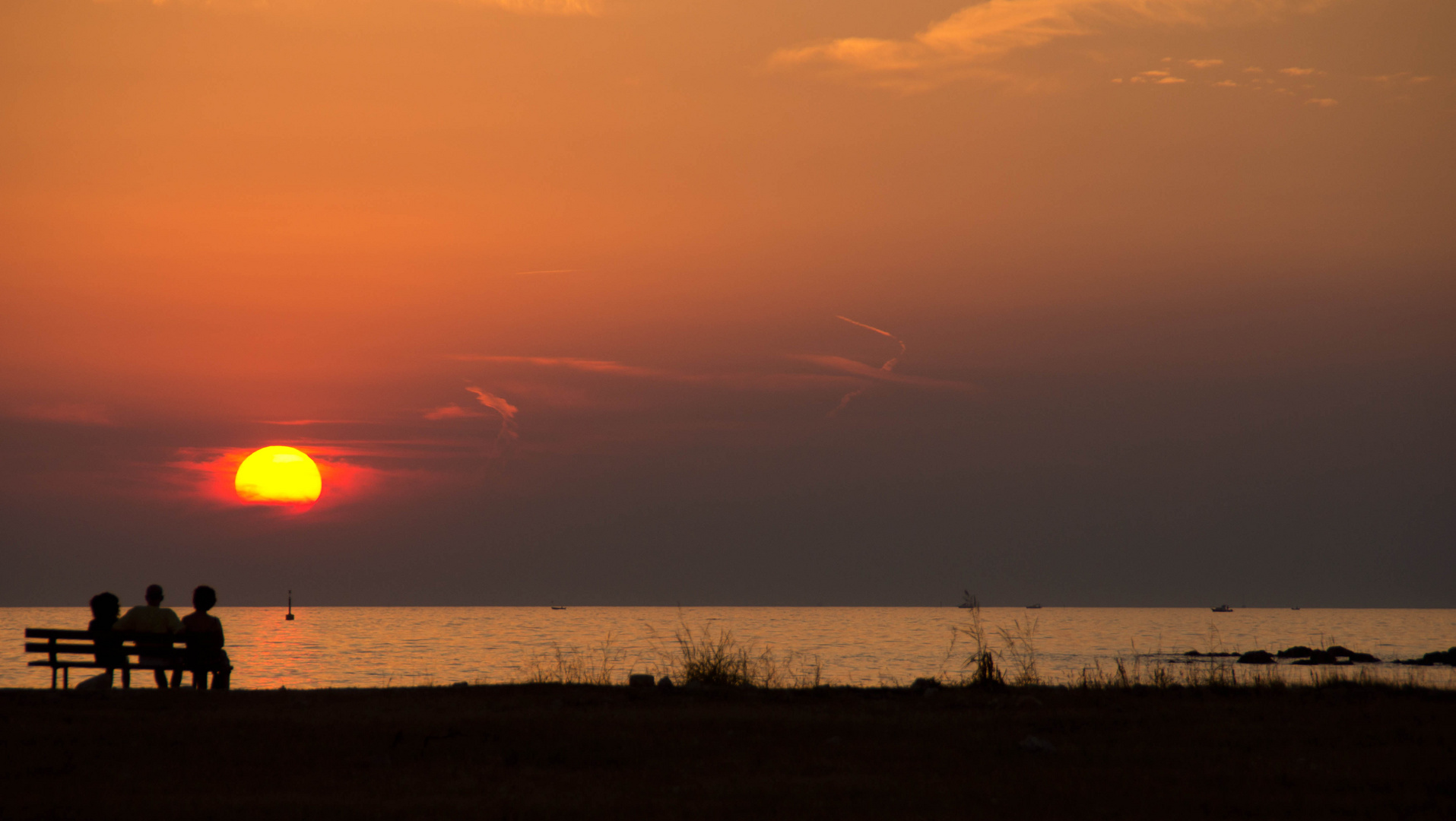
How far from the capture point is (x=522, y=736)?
12312 mm

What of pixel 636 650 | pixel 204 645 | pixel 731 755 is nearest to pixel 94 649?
pixel 204 645

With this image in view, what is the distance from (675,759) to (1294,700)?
27.1 feet

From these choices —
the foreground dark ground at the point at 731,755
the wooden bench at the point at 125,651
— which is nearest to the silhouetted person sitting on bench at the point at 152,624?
the wooden bench at the point at 125,651

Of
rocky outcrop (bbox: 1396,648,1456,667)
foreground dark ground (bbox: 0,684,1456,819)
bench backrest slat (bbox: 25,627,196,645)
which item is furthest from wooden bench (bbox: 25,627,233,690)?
rocky outcrop (bbox: 1396,648,1456,667)

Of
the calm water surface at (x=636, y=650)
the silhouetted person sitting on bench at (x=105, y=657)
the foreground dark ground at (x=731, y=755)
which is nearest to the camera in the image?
the foreground dark ground at (x=731, y=755)

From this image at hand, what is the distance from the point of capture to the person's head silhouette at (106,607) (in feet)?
58.0

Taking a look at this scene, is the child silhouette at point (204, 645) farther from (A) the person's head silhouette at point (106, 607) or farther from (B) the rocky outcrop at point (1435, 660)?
(B) the rocky outcrop at point (1435, 660)

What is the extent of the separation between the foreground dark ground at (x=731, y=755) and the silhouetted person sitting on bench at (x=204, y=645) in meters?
1.77

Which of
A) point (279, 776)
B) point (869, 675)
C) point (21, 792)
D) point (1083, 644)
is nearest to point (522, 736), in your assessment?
point (279, 776)

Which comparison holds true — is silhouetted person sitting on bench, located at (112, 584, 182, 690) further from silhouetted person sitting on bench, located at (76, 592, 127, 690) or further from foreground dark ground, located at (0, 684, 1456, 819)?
foreground dark ground, located at (0, 684, 1456, 819)

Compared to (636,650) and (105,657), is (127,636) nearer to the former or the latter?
(105,657)

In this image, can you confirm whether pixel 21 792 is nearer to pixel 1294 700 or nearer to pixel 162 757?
pixel 162 757

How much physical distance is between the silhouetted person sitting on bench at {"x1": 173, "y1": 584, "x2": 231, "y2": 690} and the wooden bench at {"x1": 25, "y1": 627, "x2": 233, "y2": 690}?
0.6 inches

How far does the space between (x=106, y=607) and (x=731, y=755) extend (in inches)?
442
